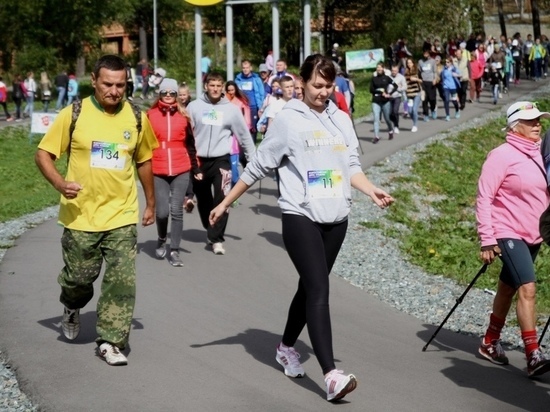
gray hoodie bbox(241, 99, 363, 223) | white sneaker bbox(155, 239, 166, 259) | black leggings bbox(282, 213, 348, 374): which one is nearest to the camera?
black leggings bbox(282, 213, 348, 374)

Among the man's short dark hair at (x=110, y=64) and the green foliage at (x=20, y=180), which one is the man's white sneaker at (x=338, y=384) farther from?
the green foliage at (x=20, y=180)

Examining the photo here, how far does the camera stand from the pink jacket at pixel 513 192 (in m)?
7.70

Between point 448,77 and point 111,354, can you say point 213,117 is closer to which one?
point 111,354

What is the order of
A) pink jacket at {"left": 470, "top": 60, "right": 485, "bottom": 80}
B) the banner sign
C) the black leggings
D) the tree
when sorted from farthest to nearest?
the tree, the banner sign, pink jacket at {"left": 470, "top": 60, "right": 485, "bottom": 80}, the black leggings

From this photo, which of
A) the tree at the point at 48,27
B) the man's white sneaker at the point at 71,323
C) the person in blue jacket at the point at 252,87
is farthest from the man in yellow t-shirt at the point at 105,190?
the tree at the point at 48,27

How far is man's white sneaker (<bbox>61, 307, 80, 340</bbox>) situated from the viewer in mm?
8477

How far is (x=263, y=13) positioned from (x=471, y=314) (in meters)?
53.0

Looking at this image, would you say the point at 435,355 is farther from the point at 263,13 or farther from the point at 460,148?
the point at 263,13

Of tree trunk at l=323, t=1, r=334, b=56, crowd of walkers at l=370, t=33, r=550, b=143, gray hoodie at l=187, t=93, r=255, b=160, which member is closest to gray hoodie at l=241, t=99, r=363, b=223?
gray hoodie at l=187, t=93, r=255, b=160

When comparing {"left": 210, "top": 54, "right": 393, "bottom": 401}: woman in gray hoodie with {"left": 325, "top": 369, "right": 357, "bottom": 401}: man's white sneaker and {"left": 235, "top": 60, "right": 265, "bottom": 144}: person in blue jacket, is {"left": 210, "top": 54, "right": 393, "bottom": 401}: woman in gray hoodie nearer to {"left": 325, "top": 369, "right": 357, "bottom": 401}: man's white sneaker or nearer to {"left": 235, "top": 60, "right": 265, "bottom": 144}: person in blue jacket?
{"left": 325, "top": 369, "right": 357, "bottom": 401}: man's white sneaker

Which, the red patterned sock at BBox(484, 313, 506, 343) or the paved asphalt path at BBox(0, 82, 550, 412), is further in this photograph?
the red patterned sock at BBox(484, 313, 506, 343)

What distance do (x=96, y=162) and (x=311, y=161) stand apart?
161 centimetres

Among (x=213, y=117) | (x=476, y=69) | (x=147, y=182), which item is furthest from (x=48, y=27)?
(x=147, y=182)

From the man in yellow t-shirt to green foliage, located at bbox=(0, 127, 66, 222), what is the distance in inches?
357
